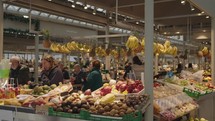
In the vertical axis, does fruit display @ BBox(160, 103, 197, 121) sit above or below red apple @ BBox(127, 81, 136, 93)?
below

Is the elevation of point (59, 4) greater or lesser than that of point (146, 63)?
greater

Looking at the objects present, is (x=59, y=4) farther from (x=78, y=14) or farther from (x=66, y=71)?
(x=66, y=71)

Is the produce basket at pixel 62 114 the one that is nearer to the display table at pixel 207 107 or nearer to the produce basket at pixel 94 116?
the produce basket at pixel 94 116

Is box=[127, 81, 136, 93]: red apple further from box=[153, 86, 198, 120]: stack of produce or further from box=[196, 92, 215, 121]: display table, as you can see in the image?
box=[196, 92, 215, 121]: display table

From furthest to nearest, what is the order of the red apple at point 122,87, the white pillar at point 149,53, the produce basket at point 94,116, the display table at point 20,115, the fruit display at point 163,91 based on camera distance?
the fruit display at point 163,91 → the red apple at point 122,87 → the white pillar at point 149,53 → the display table at point 20,115 → the produce basket at point 94,116

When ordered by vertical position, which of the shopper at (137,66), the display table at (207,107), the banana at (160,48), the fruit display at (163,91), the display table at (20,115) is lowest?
the display table at (207,107)

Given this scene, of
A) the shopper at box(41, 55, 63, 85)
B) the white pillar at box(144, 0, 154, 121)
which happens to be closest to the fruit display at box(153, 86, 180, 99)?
the white pillar at box(144, 0, 154, 121)

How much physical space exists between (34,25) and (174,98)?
1170 cm

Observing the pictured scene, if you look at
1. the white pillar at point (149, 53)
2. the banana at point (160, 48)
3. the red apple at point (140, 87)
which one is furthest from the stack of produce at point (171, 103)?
the banana at point (160, 48)

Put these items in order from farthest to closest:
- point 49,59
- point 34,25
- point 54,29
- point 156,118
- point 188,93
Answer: point 54,29 < point 34,25 < point 49,59 < point 188,93 < point 156,118

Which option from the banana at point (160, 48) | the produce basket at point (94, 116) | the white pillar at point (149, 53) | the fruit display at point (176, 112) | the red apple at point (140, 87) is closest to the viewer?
the produce basket at point (94, 116)

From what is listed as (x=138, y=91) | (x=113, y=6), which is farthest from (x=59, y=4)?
(x=138, y=91)

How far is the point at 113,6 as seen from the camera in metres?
8.23

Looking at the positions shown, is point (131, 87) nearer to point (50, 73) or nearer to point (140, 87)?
point (140, 87)
